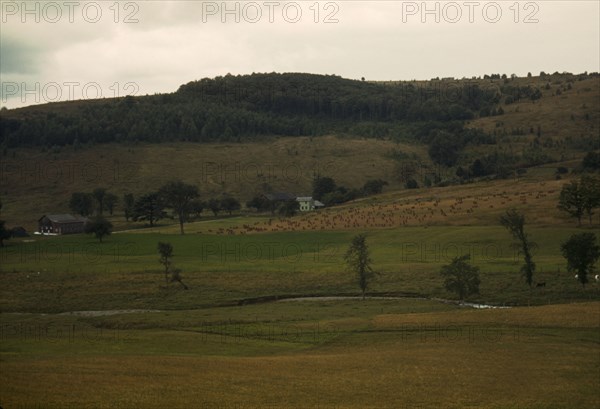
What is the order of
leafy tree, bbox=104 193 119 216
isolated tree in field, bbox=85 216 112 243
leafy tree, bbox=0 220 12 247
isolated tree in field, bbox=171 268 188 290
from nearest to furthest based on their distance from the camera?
isolated tree in field, bbox=171 268 188 290
leafy tree, bbox=0 220 12 247
isolated tree in field, bbox=85 216 112 243
leafy tree, bbox=104 193 119 216

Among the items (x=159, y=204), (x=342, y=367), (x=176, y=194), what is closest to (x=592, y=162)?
(x=176, y=194)

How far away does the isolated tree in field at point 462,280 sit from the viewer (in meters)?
81.8

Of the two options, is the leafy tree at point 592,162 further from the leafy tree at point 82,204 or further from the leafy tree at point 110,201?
the leafy tree at point 82,204

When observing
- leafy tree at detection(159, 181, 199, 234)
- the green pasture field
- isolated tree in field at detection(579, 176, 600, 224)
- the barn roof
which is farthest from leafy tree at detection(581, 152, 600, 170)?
the barn roof

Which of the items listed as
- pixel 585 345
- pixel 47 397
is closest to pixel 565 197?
pixel 585 345

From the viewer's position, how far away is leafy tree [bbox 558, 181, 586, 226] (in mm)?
114688

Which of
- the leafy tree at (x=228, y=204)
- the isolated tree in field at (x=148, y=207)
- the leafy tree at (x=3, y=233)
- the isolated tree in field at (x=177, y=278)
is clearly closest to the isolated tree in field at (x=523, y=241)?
the isolated tree in field at (x=177, y=278)

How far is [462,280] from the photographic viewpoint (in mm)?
82188

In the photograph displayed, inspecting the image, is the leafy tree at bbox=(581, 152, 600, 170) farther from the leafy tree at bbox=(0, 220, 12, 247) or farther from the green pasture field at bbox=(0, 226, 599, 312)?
the leafy tree at bbox=(0, 220, 12, 247)

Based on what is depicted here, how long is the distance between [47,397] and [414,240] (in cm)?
8452

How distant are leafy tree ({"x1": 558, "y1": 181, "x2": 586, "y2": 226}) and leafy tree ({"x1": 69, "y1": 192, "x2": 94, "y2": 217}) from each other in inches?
4246

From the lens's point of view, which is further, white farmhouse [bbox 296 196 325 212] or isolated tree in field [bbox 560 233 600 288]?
white farmhouse [bbox 296 196 325 212]

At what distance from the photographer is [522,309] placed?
238 ft

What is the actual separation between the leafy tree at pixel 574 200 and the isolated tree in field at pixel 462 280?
39.4 m
